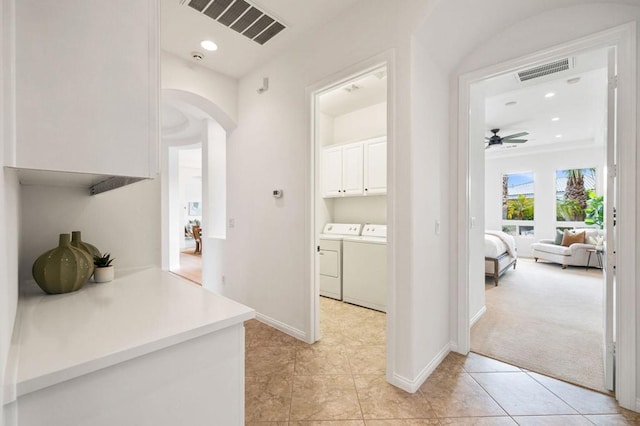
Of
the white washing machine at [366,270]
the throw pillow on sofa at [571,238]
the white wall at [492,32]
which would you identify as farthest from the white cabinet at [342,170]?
the throw pillow on sofa at [571,238]

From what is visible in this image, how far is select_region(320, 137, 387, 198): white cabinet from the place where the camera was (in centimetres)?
368

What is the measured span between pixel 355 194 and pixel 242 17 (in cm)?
244

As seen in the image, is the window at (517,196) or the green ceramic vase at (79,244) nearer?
the green ceramic vase at (79,244)

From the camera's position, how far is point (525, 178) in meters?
7.74

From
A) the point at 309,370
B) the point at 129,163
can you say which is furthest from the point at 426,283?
the point at 129,163

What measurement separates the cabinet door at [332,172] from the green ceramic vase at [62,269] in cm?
326

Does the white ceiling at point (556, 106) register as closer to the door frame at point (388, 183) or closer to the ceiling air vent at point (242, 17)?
the door frame at point (388, 183)

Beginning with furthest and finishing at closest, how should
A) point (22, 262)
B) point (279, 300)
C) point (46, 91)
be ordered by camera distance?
point (279, 300), point (22, 262), point (46, 91)

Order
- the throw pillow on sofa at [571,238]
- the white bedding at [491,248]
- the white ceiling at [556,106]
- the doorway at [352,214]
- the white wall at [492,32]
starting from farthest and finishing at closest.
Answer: the throw pillow on sofa at [571,238], the white bedding at [491,248], the white ceiling at [556,106], the doorway at [352,214], the white wall at [492,32]

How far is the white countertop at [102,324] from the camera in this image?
620 mm

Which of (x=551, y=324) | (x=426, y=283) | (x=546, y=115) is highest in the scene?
(x=546, y=115)

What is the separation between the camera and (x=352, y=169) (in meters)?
3.97

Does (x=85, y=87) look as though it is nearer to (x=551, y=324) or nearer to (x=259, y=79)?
(x=259, y=79)

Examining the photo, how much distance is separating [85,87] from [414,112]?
1.72 metres
